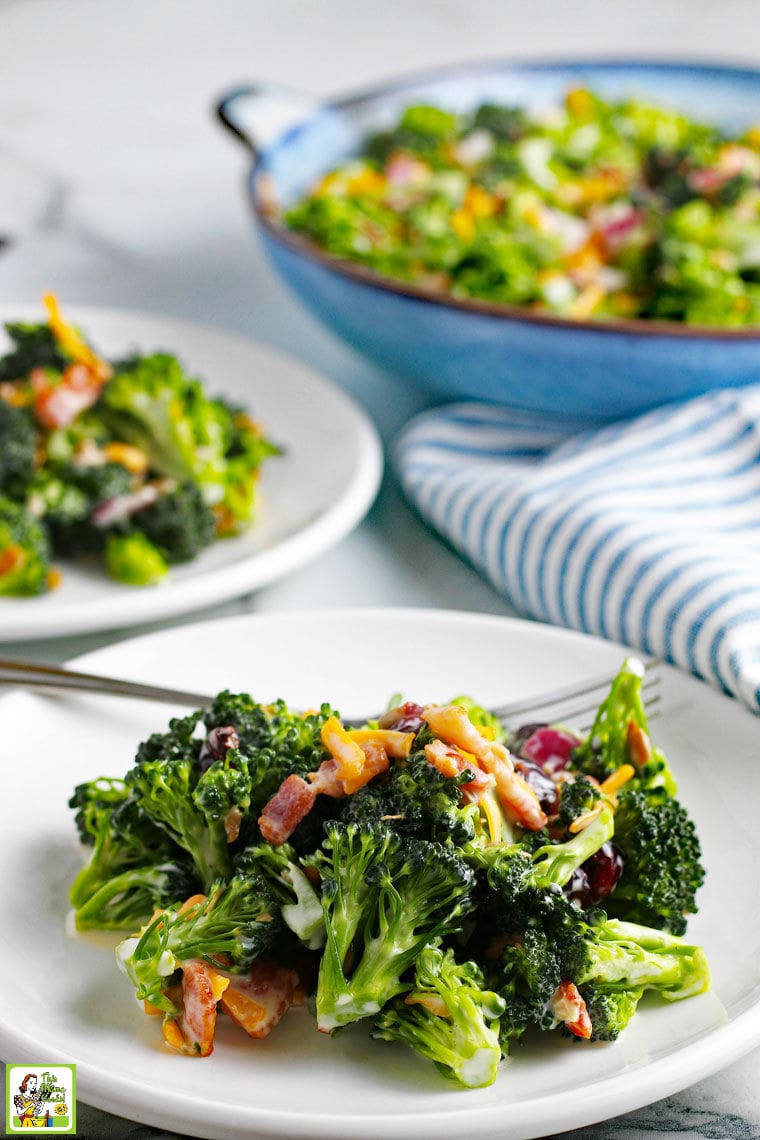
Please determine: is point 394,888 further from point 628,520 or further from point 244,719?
point 628,520

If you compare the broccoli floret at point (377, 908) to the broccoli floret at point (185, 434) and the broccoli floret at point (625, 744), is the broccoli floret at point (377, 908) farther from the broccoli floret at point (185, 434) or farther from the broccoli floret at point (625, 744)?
the broccoli floret at point (185, 434)

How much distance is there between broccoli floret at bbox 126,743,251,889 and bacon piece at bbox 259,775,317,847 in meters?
0.04

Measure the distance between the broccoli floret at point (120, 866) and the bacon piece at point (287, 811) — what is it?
16cm

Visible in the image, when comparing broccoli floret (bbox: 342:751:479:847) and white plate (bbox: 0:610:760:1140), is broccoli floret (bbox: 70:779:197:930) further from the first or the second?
broccoli floret (bbox: 342:751:479:847)

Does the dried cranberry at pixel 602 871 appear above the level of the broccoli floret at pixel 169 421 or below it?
above

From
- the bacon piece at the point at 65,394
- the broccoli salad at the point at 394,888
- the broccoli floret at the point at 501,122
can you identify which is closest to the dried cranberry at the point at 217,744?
the broccoli salad at the point at 394,888

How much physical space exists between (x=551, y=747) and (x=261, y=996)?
66 centimetres

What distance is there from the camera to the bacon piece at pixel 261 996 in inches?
67.7

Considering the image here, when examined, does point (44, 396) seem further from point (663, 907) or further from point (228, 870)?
point (663, 907)

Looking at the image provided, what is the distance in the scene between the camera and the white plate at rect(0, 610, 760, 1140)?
156 centimetres

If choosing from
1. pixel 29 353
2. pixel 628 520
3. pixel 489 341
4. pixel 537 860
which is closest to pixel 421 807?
pixel 537 860

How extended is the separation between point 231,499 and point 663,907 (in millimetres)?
1547

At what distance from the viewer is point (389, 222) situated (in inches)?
161

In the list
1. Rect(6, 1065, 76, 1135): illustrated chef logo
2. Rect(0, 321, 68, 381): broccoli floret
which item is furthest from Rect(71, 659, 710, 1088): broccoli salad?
Rect(0, 321, 68, 381): broccoli floret
